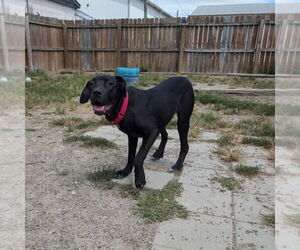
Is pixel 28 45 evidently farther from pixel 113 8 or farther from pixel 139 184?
pixel 113 8

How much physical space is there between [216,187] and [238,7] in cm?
3686

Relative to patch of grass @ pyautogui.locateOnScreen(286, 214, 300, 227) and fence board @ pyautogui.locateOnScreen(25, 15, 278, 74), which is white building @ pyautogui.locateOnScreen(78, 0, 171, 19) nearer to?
fence board @ pyautogui.locateOnScreen(25, 15, 278, 74)

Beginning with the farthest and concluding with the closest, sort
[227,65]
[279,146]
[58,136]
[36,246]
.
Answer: [227,65] < [58,136] < [279,146] < [36,246]

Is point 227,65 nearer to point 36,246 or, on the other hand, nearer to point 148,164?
point 148,164

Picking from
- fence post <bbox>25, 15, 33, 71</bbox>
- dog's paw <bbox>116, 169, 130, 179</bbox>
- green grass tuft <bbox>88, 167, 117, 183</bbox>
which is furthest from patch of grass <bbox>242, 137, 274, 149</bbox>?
fence post <bbox>25, 15, 33, 71</bbox>

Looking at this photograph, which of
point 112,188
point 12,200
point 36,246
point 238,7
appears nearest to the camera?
point 36,246

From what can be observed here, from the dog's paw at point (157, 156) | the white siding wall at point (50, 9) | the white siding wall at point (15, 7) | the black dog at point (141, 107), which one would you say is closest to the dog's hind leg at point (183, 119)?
the black dog at point (141, 107)

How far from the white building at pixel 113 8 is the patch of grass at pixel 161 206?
20437 millimetres

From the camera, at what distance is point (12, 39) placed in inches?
436

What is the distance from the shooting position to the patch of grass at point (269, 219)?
236 centimetres

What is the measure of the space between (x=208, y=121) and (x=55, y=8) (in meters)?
15.2

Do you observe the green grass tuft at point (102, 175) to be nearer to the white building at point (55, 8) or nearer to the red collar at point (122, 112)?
the red collar at point (122, 112)

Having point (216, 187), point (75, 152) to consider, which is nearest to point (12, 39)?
point (75, 152)

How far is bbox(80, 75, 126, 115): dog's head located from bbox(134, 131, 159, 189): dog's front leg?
511 millimetres
